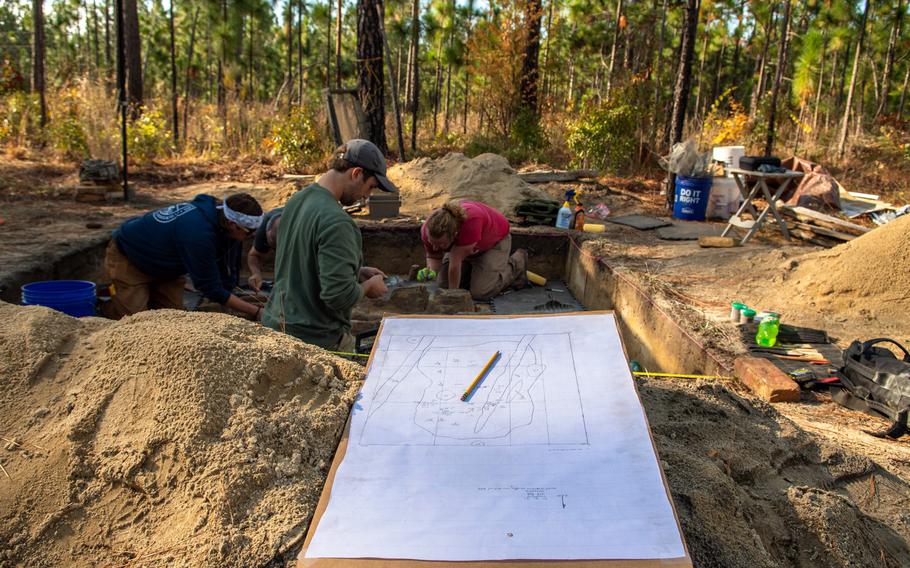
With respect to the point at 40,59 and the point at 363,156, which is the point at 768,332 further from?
the point at 40,59

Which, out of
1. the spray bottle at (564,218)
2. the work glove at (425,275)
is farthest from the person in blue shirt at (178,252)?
the spray bottle at (564,218)

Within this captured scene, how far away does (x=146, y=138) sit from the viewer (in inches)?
509

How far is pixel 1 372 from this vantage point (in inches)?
74.0

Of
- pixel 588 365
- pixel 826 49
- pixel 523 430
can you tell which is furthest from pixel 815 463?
pixel 826 49

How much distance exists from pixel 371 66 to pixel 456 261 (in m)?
7.46

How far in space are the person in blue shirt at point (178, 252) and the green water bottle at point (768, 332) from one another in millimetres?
3535

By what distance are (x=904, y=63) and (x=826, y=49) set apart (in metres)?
7.59

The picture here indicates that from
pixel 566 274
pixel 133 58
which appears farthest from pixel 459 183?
pixel 133 58

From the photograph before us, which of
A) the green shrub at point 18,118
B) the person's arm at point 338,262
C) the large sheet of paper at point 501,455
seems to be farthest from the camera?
the green shrub at point 18,118

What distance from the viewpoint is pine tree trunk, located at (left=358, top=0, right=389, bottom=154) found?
Result: 41.2ft

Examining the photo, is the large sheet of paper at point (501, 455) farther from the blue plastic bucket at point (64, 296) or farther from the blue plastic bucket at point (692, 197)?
the blue plastic bucket at point (692, 197)

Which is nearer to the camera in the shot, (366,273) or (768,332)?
(366,273)

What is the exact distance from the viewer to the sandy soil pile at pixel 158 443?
1538 mm

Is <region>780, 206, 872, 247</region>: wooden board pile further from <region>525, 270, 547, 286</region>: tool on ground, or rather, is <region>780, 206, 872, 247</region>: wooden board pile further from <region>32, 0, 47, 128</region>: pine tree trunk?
<region>32, 0, 47, 128</region>: pine tree trunk
